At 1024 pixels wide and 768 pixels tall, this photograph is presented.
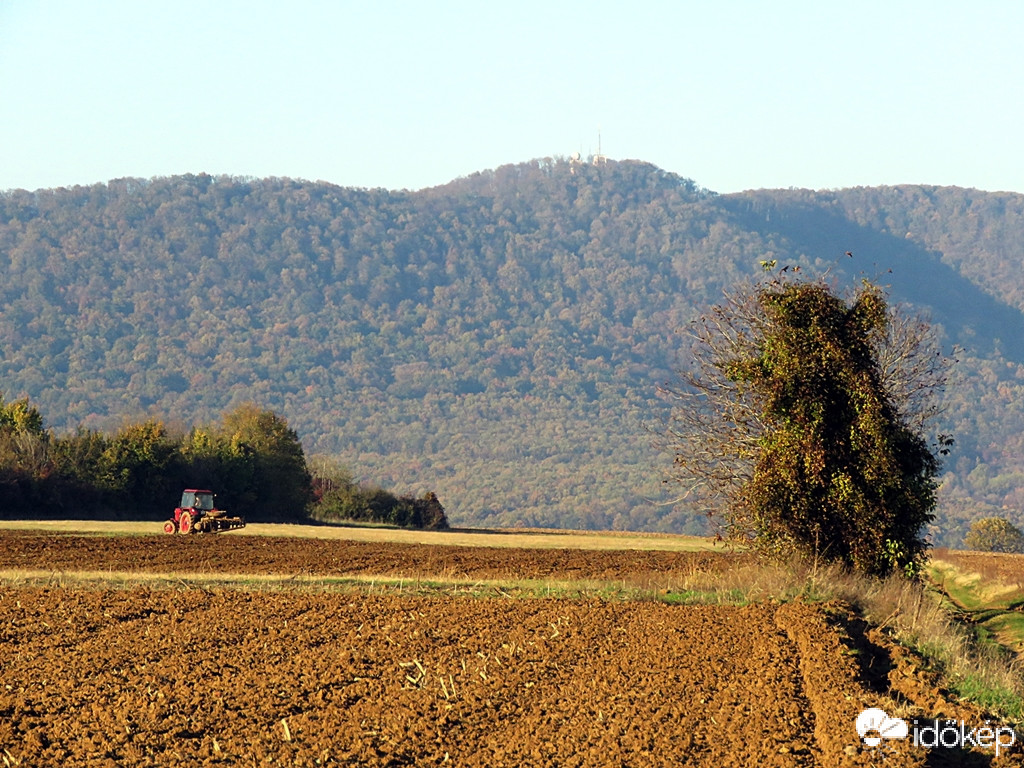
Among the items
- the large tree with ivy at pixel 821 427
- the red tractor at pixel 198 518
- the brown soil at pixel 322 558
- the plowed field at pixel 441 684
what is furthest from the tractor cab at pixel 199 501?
the plowed field at pixel 441 684

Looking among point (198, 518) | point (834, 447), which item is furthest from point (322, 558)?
point (834, 447)

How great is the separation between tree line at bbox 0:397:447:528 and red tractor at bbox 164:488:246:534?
19.9m

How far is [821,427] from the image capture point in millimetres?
26672

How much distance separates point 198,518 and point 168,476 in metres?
27.1

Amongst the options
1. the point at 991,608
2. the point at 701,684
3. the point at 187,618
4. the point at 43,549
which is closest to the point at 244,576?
the point at 187,618

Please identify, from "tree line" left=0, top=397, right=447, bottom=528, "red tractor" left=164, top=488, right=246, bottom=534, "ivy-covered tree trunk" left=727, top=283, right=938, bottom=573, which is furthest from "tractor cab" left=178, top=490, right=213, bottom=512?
"ivy-covered tree trunk" left=727, top=283, right=938, bottom=573

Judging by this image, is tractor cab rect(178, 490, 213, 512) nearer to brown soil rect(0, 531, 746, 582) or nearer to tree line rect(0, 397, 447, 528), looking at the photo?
brown soil rect(0, 531, 746, 582)

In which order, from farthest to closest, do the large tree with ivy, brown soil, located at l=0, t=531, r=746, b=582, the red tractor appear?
the red tractor, brown soil, located at l=0, t=531, r=746, b=582, the large tree with ivy

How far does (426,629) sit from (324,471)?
83387 mm

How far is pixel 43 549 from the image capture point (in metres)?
39.0

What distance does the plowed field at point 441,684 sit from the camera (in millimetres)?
11766

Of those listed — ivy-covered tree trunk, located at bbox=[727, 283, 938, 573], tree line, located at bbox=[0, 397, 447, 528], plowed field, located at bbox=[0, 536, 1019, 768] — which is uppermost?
ivy-covered tree trunk, located at bbox=[727, 283, 938, 573]

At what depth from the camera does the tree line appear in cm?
6975

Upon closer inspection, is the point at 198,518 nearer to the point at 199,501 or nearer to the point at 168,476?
the point at 199,501
